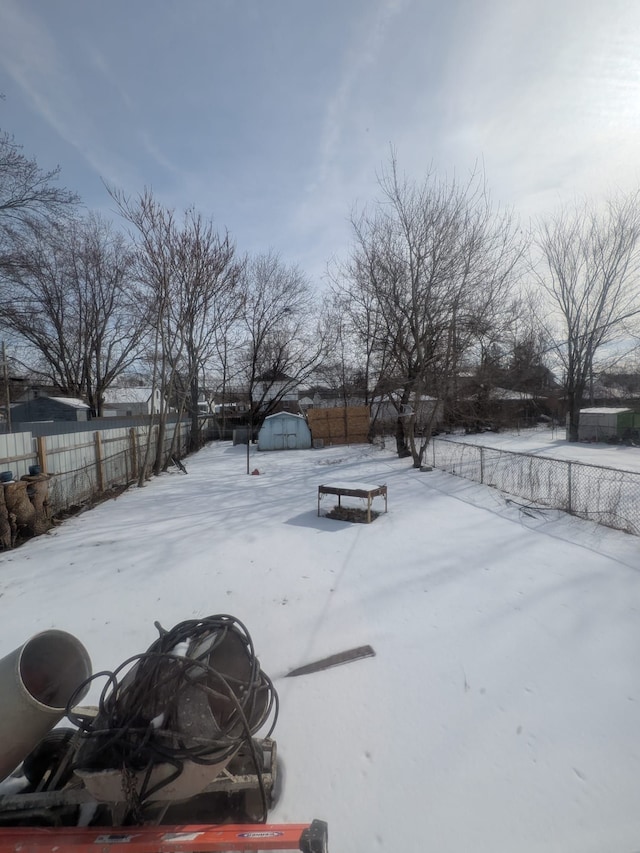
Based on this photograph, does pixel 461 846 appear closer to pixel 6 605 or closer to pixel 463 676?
pixel 463 676

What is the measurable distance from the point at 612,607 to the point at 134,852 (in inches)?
159

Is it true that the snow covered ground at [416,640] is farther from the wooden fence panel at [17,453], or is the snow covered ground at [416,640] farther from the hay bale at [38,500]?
the wooden fence panel at [17,453]

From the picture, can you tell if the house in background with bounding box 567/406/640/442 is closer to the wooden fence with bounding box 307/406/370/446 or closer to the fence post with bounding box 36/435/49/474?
the wooden fence with bounding box 307/406/370/446

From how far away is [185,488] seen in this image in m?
10.9

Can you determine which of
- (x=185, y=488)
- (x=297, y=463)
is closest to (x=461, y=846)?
(x=185, y=488)

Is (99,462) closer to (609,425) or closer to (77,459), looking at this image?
(77,459)

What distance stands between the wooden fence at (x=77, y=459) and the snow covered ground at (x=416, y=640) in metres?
1.30

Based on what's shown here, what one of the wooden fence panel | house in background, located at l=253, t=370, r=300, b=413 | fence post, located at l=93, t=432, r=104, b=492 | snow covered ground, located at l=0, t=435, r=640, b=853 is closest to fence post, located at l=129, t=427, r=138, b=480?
fence post, located at l=93, t=432, r=104, b=492

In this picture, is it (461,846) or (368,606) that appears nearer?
(461,846)

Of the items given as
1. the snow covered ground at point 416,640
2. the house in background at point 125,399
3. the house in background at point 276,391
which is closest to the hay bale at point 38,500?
the snow covered ground at point 416,640

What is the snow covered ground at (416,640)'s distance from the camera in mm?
2033

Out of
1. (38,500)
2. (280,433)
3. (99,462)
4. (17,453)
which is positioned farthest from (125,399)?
(38,500)

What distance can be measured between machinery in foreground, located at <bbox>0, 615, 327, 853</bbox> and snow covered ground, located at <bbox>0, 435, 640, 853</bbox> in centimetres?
34

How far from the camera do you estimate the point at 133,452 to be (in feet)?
42.0
